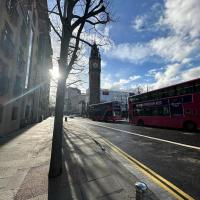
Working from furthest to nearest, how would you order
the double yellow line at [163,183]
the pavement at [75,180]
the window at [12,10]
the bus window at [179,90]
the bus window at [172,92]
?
the bus window at [172,92], the bus window at [179,90], the window at [12,10], the pavement at [75,180], the double yellow line at [163,183]

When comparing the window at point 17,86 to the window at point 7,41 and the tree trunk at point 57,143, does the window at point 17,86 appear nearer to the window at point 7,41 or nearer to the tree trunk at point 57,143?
the window at point 7,41

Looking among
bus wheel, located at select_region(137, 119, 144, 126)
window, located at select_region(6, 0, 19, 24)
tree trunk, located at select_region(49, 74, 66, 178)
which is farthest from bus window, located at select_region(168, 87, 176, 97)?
window, located at select_region(6, 0, 19, 24)

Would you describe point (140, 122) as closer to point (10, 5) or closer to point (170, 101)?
point (170, 101)

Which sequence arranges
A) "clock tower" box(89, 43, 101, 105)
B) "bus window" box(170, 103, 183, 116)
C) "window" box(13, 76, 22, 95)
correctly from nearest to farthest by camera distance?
"bus window" box(170, 103, 183, 116) < "window" box(13, 76, 22, 95) < "clock tower" box(89, 43, 101, 105)

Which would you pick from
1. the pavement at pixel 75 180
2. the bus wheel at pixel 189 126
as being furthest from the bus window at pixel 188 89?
the pavement at pixel 75 180

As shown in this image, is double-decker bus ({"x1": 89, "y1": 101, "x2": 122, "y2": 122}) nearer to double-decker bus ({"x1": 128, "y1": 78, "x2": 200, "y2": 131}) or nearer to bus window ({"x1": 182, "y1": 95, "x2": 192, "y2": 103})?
double-decker bus ({"x1": 128, "y1": 78, "x2": 200, "y2": 131})

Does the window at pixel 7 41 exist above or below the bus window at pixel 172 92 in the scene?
above

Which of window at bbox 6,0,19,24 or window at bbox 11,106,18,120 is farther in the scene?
window at bbox 11,106,18,120

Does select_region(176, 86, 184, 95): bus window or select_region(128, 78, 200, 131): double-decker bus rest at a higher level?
select_region(176, 86, 184, 95): bus window

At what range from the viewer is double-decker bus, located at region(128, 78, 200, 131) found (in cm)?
1508

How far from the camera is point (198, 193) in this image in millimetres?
4078

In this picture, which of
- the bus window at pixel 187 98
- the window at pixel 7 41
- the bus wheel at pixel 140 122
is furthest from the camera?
the bus wheel at pixel 140 122

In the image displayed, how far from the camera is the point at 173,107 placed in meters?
17.1

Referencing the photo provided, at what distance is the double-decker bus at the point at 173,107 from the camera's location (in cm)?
1508
